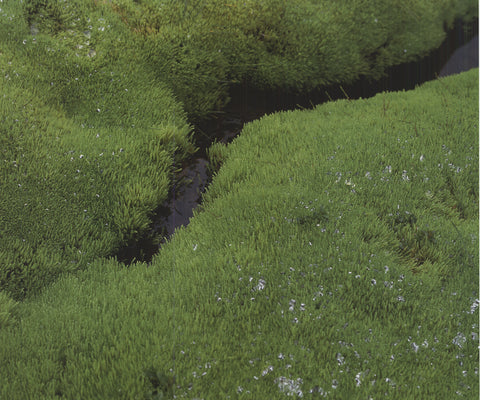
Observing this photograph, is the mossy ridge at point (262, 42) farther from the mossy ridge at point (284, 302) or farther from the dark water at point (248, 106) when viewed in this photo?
the mossy ridge at point (284, 302)

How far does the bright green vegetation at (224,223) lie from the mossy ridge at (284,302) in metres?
0.02

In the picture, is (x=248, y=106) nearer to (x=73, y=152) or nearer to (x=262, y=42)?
(x=262, y=42)

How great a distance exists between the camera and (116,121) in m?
6.56

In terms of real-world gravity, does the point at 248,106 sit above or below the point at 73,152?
below

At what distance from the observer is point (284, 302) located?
4652 millimetres

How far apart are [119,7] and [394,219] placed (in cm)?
617

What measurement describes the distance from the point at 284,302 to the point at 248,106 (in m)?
4.69

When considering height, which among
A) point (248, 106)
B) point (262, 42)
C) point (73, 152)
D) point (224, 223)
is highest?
point (73, 152)

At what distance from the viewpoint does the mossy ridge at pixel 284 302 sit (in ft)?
13.3

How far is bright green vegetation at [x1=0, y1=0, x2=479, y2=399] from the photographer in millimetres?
4164

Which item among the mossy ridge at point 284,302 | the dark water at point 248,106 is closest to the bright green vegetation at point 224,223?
the mossy ridge at point 284,302

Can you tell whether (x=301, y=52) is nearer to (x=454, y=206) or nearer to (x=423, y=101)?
(x=423, y=101)

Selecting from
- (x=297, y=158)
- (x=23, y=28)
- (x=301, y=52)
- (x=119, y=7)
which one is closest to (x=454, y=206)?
(x=297, y=158)

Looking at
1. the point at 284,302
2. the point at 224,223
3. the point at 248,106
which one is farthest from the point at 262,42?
the point at 284,302
